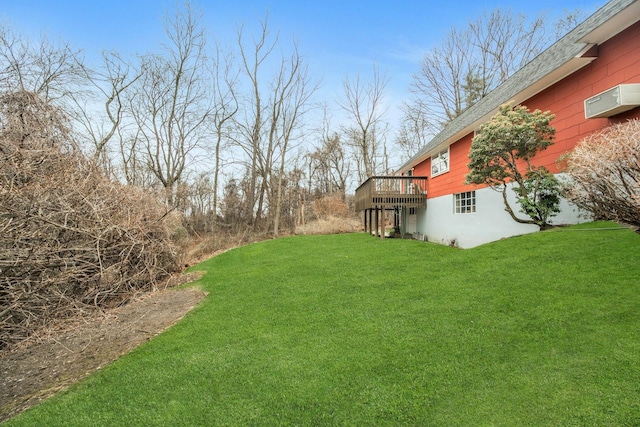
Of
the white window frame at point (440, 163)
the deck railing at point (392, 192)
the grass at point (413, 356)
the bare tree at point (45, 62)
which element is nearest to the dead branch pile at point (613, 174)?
the grass at point (413, 356)

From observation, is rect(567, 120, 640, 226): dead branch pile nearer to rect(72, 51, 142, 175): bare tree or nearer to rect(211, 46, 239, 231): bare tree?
rect(72, 51, 142, 175): bare tree

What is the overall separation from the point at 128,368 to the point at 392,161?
2791cm

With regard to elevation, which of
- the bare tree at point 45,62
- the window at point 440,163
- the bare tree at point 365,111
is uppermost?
the bare tree at point 365,111

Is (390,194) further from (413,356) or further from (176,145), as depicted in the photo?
(176,145)

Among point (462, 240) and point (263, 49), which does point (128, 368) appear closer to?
point (462, 240)

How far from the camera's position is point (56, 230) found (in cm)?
500

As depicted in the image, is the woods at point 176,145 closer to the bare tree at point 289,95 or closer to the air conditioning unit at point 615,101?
the bare tree at point 289,95

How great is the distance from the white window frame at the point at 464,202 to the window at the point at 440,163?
4.92 feet

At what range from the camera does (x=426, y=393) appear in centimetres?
262

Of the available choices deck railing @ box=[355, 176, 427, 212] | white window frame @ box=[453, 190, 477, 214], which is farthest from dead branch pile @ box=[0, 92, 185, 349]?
white window frame @ box=[453, 190, 477, 214]

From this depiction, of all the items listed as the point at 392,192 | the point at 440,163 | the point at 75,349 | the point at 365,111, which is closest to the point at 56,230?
the point at 75,349

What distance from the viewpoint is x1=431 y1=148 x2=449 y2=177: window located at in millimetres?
12498

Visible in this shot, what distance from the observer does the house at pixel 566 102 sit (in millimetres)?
5477

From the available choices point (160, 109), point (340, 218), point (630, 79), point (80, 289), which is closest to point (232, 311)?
point (80, 289)
